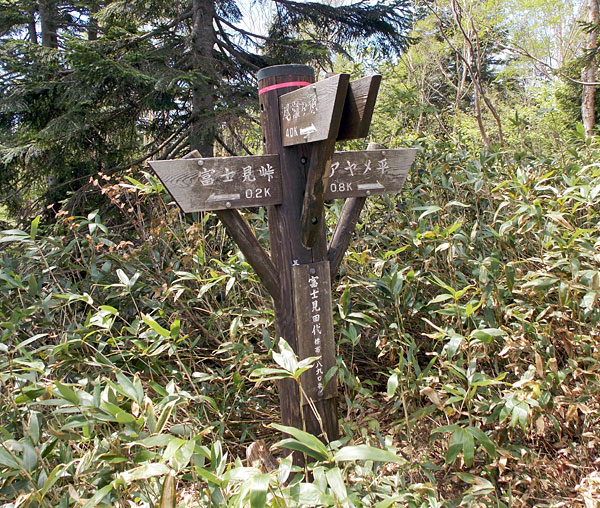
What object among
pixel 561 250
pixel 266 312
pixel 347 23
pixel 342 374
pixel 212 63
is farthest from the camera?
pixel 347 23

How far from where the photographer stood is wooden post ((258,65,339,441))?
76.8 inches

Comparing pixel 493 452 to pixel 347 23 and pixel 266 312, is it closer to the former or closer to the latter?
pixel 266 312

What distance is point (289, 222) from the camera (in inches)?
77.0

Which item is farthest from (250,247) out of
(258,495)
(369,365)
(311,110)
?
(369,365)

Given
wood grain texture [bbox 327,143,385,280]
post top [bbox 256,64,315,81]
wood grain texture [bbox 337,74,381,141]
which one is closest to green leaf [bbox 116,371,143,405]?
wood grain texture [bbox 327,143,385,280]

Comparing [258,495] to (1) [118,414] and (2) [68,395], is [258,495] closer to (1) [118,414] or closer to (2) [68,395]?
(1) [118,414]

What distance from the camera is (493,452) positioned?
1.78 metres

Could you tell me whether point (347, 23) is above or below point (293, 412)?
above

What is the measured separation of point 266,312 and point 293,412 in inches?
24.5

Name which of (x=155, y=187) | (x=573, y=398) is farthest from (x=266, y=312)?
(x=573, y=398)

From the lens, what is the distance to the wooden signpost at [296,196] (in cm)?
178

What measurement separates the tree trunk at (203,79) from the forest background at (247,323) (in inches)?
1.1

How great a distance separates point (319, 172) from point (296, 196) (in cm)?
22

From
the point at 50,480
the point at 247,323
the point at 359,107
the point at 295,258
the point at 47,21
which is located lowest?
the point at 50,480
